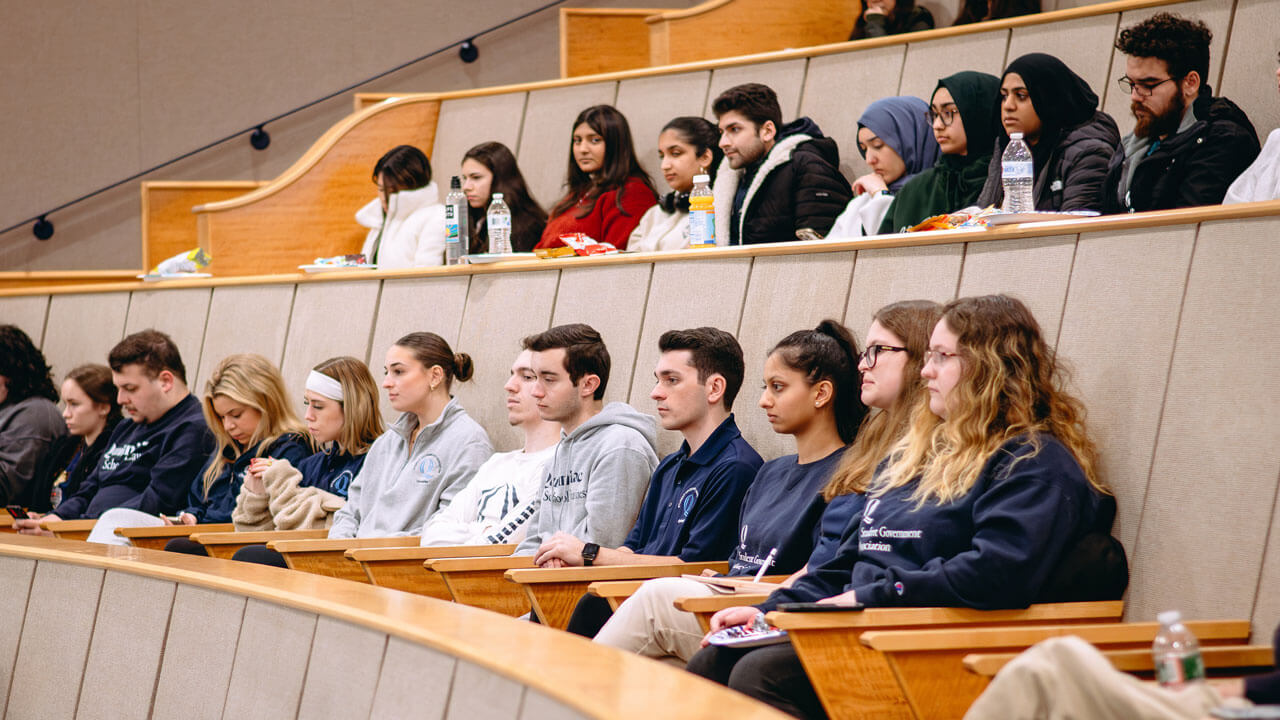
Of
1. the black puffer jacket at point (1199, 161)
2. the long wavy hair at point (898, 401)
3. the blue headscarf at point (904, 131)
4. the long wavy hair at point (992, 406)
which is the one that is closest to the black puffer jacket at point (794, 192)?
the blue headscarf at point (904, 131)

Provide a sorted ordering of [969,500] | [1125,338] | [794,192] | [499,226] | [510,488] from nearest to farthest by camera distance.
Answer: [969,500]
[1125,338]
[510,488]
[794,192]
[499,226]

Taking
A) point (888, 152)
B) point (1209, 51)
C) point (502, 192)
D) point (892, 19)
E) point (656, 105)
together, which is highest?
point (892, 19)

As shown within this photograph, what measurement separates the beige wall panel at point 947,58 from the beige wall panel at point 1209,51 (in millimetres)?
341

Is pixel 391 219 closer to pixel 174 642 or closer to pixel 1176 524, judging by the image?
pixel 174 642

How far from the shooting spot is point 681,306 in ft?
11.0

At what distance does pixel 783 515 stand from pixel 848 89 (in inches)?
84.9

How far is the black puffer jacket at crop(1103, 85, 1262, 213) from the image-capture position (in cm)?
294

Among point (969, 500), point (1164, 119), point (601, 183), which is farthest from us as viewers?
point (601, 183)

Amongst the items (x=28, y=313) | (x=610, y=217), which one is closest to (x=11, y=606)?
(x=610, y=217)

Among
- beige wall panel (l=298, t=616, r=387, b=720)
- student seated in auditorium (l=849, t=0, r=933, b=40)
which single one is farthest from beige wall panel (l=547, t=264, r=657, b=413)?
student seated in auditorium (l=849, t=0, r=933, b=40)

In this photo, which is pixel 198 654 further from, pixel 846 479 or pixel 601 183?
pixel 601 183

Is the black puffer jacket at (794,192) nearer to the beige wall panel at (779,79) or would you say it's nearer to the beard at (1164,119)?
the beige wall panel at (779,79)

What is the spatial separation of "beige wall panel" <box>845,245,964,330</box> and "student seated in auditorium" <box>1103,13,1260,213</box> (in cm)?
60

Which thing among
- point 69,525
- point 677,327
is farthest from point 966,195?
point 69,525
